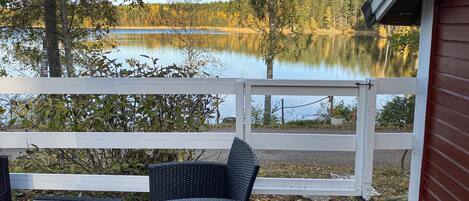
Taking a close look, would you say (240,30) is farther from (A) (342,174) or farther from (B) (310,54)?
(A) (342,174)

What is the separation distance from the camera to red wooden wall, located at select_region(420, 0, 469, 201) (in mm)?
2014

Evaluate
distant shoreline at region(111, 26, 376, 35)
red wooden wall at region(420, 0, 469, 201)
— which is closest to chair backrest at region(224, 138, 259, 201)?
red wooden wall at region(420, 0, 469, 201)

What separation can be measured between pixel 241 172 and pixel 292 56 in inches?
252

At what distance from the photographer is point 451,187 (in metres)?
2.13

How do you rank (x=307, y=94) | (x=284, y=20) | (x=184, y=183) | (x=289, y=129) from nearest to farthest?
(x=184, y=183), (x=307, y=94), (x=289, y=129), (x=284, y=20)

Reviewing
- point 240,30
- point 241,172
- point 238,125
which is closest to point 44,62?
point 240,30

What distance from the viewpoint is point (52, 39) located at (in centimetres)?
674

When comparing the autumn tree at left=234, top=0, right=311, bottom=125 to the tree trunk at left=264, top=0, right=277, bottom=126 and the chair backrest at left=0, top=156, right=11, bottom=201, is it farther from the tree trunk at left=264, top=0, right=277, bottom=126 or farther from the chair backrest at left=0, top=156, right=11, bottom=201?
the chair backrest at left=0, top=156, right=11, bottom=201

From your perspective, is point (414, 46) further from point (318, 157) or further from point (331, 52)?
point (318, 157)

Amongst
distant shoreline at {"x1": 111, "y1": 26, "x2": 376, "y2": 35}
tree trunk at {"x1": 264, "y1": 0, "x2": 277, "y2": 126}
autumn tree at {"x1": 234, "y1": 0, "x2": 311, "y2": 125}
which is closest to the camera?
distant shoreline at {"x1": 111, "y1": 26, "x2": 376, "y2": 35}

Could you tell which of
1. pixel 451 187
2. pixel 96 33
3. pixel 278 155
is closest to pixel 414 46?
pixel 278 155

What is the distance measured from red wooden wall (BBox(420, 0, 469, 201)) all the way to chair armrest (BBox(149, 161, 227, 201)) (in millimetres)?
1190

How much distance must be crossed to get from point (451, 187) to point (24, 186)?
2894 millimetres

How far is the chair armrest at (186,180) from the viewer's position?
95.9 inches
